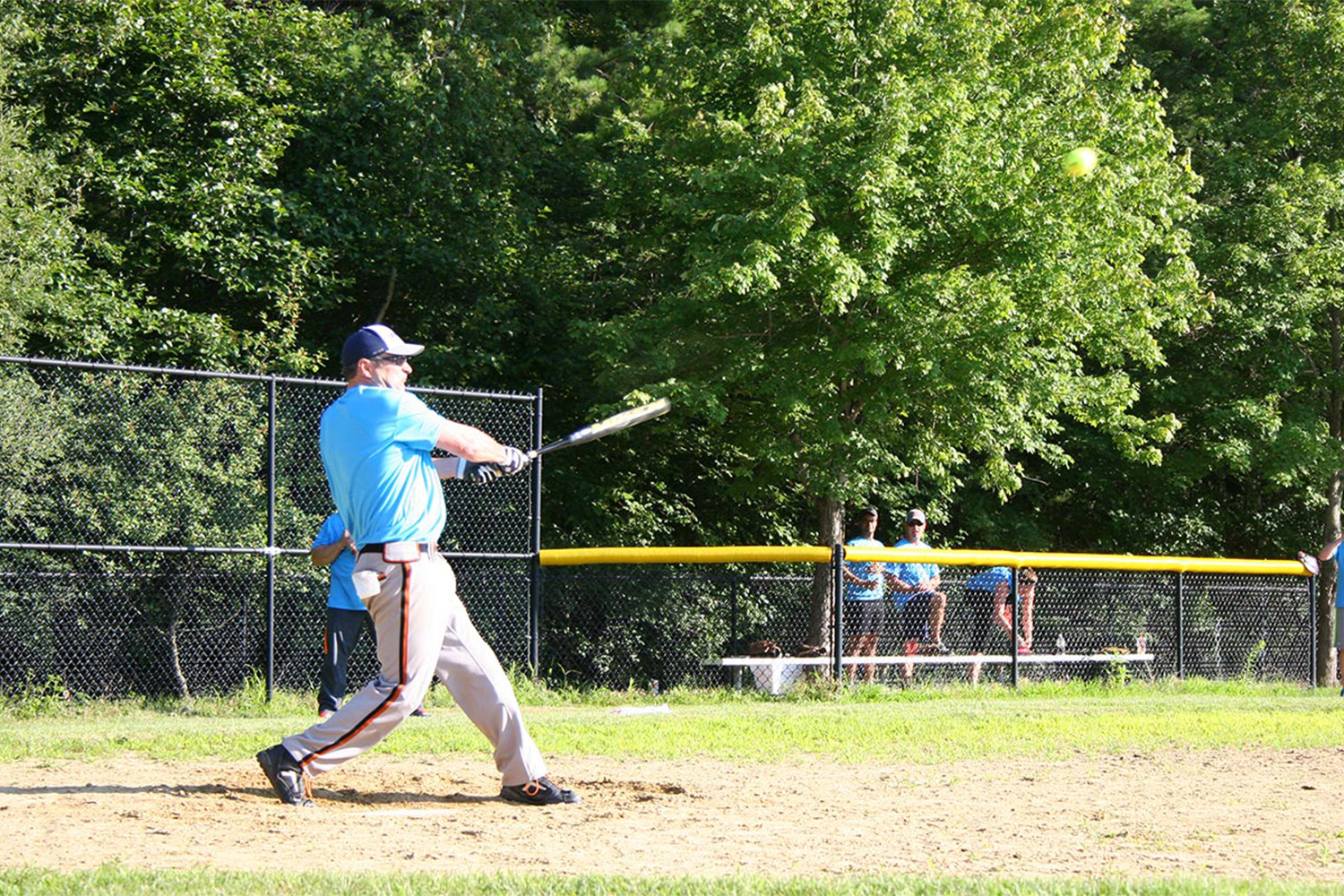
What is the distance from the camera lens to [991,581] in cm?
1599

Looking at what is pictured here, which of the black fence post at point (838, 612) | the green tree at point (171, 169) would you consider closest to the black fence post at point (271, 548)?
the black fence post at point (838, 612)

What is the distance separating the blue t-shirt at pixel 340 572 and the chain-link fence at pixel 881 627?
4301 mm

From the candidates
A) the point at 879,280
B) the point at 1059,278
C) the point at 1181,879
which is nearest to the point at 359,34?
the point at 879,280

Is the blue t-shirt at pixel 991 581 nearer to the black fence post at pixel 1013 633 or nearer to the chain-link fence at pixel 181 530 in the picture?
the black fence post at pixel 1013 633

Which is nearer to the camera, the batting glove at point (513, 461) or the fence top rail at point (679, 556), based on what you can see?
the batting glove at point (513, 461)

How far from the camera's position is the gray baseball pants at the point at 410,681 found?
693 centimetres

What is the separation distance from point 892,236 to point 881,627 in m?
4.70

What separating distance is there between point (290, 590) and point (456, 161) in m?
9.74

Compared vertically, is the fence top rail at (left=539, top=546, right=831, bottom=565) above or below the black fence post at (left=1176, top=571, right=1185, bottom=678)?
above

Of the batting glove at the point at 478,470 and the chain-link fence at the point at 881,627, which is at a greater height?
the batting glove at the point at 478,470

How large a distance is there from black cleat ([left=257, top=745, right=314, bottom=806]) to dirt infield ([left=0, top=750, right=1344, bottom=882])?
9 cm

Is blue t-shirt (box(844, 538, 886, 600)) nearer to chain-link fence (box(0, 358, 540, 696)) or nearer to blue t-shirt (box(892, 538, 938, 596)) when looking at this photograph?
blue t-shirt (box(892, 538, 938, 596))

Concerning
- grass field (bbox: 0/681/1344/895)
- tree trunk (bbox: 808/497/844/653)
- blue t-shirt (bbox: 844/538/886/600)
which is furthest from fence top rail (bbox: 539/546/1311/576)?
tree trunk (bbox: 808/497/844/653)

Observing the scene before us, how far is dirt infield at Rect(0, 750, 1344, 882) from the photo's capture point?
18.5ft
